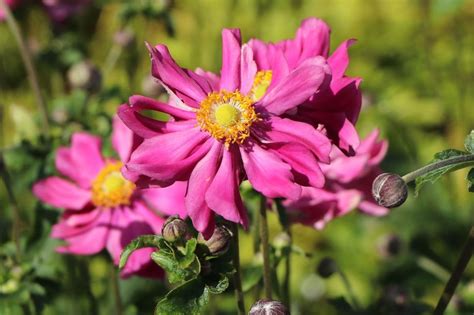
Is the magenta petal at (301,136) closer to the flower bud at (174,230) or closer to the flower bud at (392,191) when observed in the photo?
the flower bud at (392,191)

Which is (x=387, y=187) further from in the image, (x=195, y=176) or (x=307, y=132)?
(x=195, y=176)

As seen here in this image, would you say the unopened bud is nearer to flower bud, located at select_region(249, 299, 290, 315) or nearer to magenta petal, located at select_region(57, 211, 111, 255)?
magenta petal, located at select_region(57, 211, 111, 255)

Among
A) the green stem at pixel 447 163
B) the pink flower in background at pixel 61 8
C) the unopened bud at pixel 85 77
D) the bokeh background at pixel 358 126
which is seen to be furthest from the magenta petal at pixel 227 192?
the pink flower in background at pixel 61 8

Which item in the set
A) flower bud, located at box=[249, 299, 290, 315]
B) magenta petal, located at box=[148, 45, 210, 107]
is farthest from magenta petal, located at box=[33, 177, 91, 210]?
flower bud, located at box=[249, 299, 290, 315]

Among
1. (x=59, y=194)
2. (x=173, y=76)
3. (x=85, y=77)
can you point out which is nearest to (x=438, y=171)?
(x=173, y=76)

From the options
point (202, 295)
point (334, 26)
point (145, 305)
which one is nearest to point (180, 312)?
point (202, 295)

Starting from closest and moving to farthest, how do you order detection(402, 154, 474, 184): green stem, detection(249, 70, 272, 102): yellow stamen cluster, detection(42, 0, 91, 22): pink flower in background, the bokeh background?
detection(402, 154, 474, 184): green stem → detection(249, 70, 272, 102): yellow stamen cluster → the bokeh background → detection(42, 0, 91, 22): pink flower in background

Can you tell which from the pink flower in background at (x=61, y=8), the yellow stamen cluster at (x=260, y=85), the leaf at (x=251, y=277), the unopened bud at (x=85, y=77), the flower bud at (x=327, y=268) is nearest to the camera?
the yellow stamen cluster at (x=260, y=85)

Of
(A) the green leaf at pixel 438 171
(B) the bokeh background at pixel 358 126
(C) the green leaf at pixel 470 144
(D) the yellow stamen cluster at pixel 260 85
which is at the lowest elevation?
(B) the bokeh background at pixel 358 126
